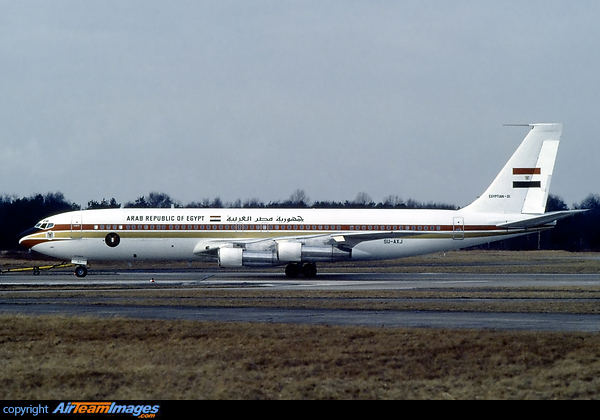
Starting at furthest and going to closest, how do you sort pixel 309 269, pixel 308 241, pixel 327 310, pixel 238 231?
pixel 238 231, pixel 309 269, pixel 308 241, pixel 327 310

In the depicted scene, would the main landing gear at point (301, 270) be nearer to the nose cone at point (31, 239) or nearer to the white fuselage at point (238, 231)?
the white fuselage at point (238, 231)

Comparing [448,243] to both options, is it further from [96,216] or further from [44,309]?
[44,309]

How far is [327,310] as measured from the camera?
22359 millimetres

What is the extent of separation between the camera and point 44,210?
8044 cm

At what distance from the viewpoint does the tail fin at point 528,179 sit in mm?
42406

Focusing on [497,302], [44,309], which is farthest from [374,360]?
[44,309]

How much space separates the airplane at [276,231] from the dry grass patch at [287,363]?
2257 centimetres

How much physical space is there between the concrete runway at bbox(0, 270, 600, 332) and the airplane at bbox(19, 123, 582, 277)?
1.64m

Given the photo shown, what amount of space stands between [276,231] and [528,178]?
16.3m

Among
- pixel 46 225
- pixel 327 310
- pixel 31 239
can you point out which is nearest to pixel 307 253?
pixel 46 225

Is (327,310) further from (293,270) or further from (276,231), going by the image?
(276,231)

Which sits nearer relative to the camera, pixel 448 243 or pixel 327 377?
pixel 327 377

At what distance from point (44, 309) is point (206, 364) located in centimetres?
1101

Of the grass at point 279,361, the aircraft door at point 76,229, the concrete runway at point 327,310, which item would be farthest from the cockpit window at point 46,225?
the grass at point 279,361
